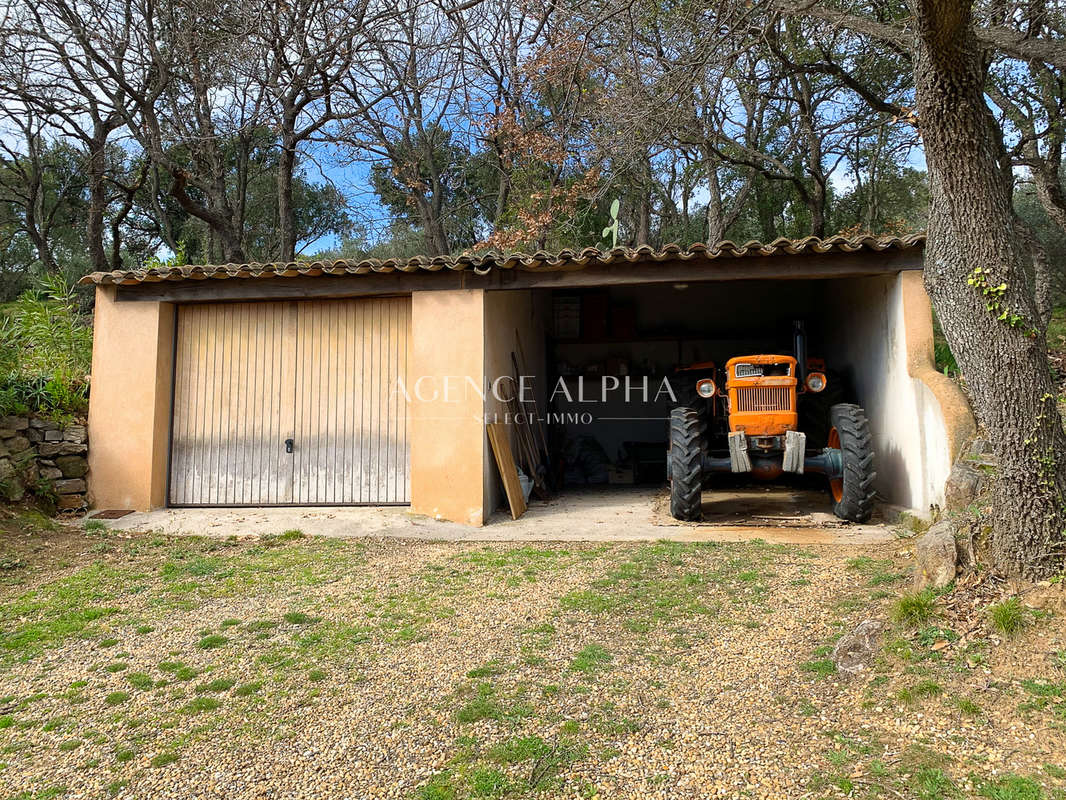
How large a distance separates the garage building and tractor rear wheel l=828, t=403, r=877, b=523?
0.50m

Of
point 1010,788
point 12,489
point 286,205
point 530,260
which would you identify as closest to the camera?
point 1010,788

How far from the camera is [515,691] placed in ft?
8.92

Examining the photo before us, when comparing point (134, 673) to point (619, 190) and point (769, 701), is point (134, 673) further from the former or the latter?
point (619, 190)

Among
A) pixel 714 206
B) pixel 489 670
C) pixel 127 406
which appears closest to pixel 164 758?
pixel 489 670

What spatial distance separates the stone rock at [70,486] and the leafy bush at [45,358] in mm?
664

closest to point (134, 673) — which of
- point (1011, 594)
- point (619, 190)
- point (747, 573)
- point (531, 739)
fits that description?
point (531, 739)

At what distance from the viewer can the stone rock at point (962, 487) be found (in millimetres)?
4578

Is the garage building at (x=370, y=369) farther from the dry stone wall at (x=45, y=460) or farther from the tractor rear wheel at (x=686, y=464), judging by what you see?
the tractor rear wheel at (x=686, y=464)

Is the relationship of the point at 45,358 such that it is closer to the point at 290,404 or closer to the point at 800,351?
the point at 290,404

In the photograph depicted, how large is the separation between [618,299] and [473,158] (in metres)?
6.90

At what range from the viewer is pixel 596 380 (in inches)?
438

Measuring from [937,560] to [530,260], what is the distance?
4002 millimetres

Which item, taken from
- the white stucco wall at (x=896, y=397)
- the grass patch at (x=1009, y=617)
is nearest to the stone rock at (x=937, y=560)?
the grass patch at (x=1009, y=617)

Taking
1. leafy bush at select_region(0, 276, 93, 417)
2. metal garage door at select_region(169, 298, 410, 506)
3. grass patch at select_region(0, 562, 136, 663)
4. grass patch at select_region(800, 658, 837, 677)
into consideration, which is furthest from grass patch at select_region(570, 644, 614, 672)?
leafy bush at select_region(0, 276, 93, 417)
